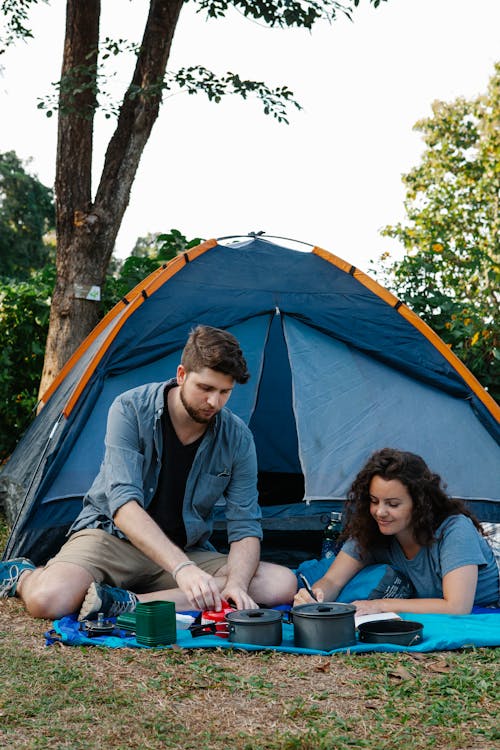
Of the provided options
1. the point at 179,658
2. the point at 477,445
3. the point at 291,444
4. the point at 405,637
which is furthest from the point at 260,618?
the point at 291,444

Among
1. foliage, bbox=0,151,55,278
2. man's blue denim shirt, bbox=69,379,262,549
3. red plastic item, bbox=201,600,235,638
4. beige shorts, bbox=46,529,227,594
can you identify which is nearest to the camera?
red plastic item, bbox=201,600,235,638

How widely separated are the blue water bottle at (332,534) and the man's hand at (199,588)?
4.61 feet

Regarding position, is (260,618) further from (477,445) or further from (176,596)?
(477,445)

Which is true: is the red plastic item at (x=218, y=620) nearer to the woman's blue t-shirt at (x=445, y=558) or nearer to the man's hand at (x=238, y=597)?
the man's hand at (x=238, y=597)

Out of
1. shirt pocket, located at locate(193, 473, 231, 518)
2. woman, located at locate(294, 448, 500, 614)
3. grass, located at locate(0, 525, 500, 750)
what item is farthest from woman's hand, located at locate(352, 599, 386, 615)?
shirt pocket, located at locate(193, 473, 231, 518)

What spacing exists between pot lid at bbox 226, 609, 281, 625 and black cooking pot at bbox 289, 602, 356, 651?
70mm

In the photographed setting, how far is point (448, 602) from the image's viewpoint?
280 centimetres

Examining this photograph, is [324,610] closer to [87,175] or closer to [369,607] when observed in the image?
[369,607]

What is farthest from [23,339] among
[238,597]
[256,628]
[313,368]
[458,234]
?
[458,234]

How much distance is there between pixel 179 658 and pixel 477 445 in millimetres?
2106

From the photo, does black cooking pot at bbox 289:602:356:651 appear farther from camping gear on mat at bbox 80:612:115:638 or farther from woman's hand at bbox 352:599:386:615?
camping gear on mat at bbox 80:612:115:638

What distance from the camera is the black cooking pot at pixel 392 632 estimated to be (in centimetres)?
251

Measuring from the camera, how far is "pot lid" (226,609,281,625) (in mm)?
2441

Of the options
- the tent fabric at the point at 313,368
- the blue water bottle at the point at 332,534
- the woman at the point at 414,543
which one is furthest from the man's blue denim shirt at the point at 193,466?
the blue water bottle at the point at 332,534
